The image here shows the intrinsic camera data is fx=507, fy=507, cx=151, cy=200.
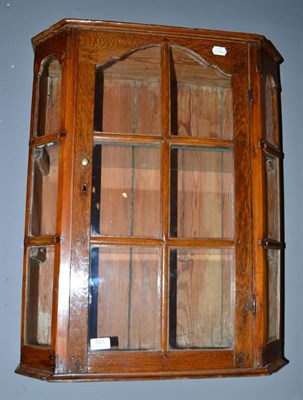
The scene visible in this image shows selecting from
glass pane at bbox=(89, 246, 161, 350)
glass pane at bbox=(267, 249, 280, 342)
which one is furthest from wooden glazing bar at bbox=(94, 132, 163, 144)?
glass pane at bbox=(267, 249, 280, 342)

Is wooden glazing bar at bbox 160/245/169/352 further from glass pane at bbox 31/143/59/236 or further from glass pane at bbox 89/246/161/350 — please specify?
glass pane at bbox 31/143/59/236

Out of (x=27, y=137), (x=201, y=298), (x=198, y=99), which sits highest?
(x=198, y=99)

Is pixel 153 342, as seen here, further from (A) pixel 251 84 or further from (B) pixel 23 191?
(A) pixel 251 84

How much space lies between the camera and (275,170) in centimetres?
108

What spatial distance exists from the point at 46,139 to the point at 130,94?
294 mm

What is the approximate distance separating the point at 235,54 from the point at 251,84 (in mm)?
72

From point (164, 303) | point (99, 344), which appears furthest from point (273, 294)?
point (99, 344)

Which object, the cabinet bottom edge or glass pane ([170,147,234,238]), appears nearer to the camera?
the cabinet bottom edge

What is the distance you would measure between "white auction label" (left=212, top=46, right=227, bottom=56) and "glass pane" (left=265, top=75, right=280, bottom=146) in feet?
0.39

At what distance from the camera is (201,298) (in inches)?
45.7

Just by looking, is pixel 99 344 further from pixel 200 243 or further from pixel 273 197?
pixel 273 197

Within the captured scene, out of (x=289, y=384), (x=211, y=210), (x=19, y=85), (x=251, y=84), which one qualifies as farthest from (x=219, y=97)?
(x=289, y=384)

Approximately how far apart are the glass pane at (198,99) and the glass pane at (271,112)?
9 cm

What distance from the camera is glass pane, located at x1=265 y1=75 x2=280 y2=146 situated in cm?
107
